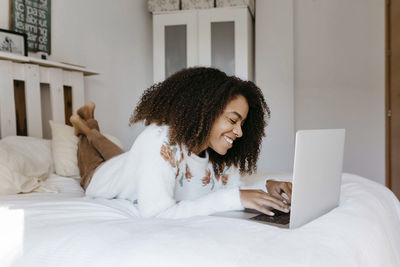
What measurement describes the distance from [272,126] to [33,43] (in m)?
2.11

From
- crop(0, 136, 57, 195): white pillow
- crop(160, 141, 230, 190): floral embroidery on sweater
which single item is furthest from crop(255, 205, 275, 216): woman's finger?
crop(0, 136, 57, 195): white pillow

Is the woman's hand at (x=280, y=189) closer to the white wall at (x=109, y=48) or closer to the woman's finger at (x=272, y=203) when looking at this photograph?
the woman's finger at (x=272, y=203)

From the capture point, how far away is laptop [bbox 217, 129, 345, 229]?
2.52 ft

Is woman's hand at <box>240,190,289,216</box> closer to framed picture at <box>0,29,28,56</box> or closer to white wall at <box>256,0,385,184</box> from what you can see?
framed picture at <box>0,29,28,56</box>

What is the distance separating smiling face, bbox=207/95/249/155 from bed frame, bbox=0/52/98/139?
4.08 ft

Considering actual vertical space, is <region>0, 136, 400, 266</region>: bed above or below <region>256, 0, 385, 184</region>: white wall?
below

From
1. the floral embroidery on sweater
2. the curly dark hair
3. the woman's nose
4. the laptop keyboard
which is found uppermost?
the curly dark hair

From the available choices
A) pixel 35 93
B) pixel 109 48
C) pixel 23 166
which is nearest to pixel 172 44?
pixel 109 48

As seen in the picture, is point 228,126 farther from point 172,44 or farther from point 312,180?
point 172,44

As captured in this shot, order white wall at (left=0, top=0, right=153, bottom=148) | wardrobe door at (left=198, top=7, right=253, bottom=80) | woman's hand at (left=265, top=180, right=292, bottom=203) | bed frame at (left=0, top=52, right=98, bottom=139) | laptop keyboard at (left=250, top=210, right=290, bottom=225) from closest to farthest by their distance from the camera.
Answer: laptop keyboard at (left=250, top=210, right=290, bottom=225), woman's hand at (left=265, top=180, right=292, bottom=203), bed frame at (left=0, top=52, right=98, bottom=139), white wall at (left=0, top=0, right=153, bottom=148), wardrobe door at (left=198, top=7, right=253, bottom=80)

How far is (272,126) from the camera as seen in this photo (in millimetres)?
3469

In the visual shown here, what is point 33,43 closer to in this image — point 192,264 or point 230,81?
point 230,81

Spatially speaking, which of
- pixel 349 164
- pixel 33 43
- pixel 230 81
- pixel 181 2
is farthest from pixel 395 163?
pixel 33 43

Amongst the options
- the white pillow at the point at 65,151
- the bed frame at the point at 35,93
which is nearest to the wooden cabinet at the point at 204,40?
the bed frame at the point at 35,93
